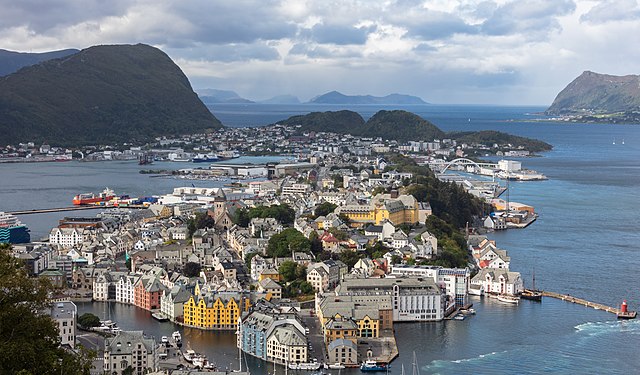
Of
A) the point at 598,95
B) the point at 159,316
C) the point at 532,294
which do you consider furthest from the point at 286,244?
the point at 598,95

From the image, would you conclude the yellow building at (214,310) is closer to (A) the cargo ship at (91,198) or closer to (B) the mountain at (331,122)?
(A) the cargo ship at (91,198)

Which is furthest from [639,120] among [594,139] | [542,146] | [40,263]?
[40,263]

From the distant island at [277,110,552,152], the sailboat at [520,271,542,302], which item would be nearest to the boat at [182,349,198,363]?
the sailboat at [520,271,542,302]

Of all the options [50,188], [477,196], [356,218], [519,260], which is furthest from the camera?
[50,188]

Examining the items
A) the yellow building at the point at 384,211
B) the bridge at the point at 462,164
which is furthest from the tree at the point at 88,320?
the bridge at the point at 462,164

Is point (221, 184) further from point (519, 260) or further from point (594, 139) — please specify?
point (594, 139)

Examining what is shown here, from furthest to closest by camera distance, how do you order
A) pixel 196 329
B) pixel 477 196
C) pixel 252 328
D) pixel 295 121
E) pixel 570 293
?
pixel 295 121, pixel 477 196, pixel 570 293, pixel 196 329, pixel 252 328
